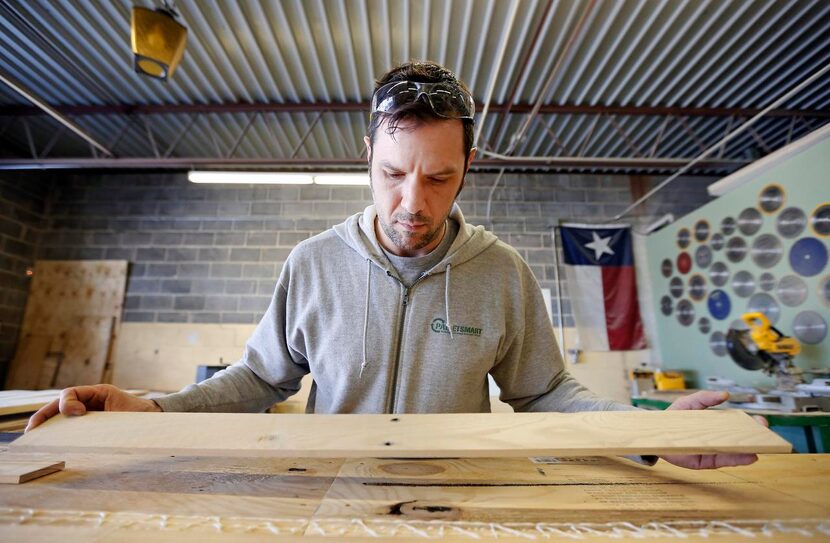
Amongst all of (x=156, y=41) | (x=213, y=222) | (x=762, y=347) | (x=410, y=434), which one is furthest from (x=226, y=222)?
(x=762, y=347)

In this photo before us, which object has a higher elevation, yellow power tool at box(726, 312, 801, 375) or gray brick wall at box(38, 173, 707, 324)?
gray brick wall at box(38, 173, 707, 324)

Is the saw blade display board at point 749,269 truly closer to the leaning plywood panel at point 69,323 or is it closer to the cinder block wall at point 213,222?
the cinder block wall at point 213,222

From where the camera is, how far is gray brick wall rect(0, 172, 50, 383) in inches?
186

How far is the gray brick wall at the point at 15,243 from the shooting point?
4.71 meters

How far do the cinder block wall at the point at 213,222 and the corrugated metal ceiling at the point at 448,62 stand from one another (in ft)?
2.29

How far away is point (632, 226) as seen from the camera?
5.09 metres

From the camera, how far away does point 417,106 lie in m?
0.97

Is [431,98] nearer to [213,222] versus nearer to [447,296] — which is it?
Answer: [447,296]

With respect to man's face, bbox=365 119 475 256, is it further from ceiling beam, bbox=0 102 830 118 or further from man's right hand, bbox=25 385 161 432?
ceiling beam, bbox=0 102 830 118

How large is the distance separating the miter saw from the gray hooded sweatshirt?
223 centimetres

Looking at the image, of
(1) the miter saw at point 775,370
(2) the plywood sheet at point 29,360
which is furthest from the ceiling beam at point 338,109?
(2) the plywood sheet at point 29,360

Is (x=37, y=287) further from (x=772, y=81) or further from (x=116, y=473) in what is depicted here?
(x=772, y=81)

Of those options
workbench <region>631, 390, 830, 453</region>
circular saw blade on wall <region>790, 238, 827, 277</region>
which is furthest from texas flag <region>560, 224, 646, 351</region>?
workbench <region>631, 390, 830, 453</region>

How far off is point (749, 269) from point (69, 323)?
729 cm
